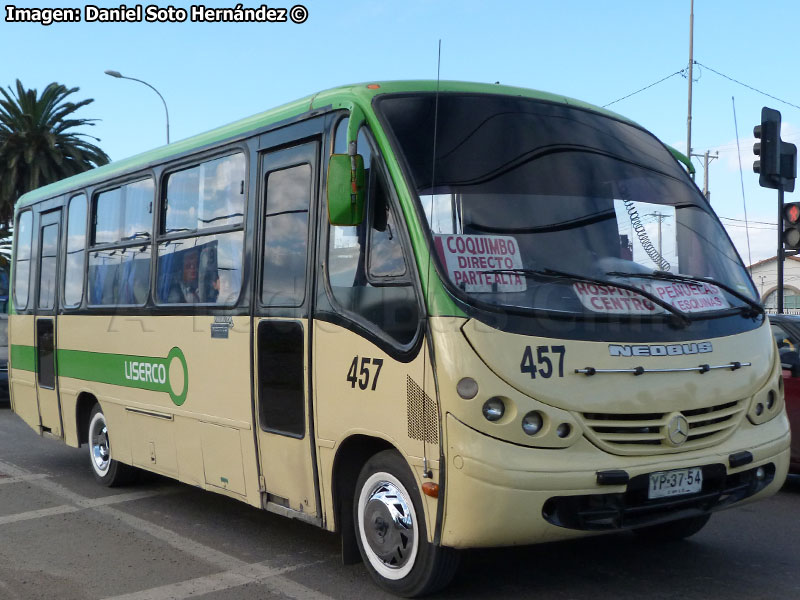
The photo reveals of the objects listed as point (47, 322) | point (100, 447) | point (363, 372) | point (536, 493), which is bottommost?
point (100, 447)

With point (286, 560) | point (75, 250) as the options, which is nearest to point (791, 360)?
point (286, 560)

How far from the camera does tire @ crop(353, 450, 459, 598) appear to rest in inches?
189

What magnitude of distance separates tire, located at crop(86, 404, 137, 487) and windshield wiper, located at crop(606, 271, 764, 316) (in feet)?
17.6

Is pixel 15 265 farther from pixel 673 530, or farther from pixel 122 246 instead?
pixel 673 530

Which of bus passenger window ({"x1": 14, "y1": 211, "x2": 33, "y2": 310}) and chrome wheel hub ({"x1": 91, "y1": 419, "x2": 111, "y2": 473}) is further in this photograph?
bus passenger window ({"x1": 14, "y1": 211, "x2": 33, "y2": 310})

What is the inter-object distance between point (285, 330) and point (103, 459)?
12.8 feet

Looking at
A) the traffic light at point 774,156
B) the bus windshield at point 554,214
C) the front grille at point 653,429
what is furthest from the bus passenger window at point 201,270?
the traffic light at point 774,156

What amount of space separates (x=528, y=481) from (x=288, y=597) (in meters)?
1.56

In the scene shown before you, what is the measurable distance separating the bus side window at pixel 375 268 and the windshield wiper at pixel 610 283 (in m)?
0.48

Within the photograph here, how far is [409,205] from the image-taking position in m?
4.90

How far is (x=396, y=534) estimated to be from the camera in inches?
196

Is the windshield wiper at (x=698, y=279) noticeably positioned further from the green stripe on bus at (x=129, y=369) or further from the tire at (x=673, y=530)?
the green stripe on bus at (x=129, y=369)

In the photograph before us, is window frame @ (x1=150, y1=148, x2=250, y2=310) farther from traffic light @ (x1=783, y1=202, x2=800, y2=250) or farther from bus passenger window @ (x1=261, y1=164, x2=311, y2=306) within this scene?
traffic light @ (x1=783, y1=202, x2=800, y2=250)

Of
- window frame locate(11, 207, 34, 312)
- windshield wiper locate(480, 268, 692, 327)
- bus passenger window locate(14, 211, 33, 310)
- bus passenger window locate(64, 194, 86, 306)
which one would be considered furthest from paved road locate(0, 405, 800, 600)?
bus passenger window locate(14, 211, 33, 310)
